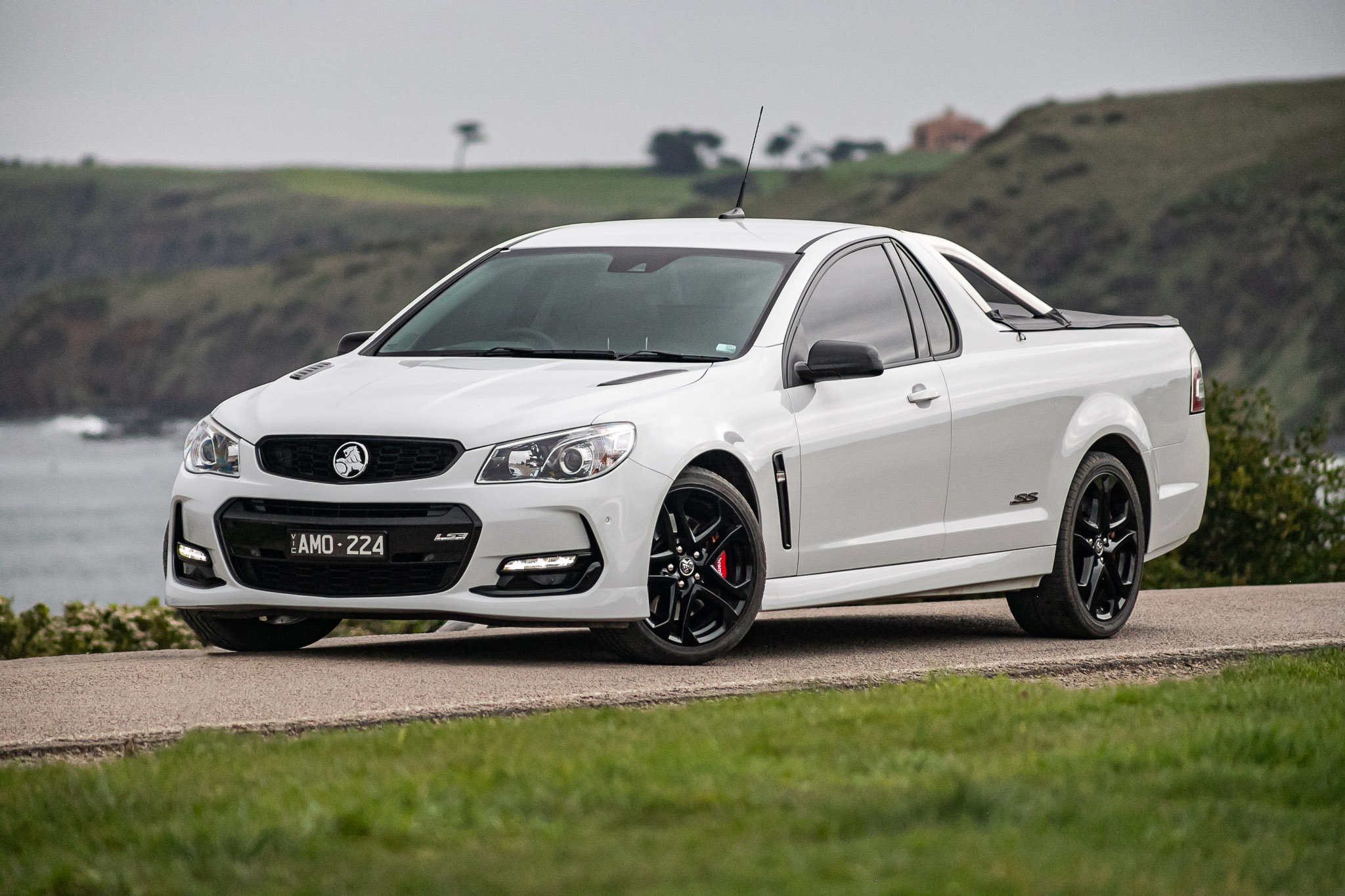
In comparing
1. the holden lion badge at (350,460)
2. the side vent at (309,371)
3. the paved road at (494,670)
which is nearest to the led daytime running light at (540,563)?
the paved road at (494,670)

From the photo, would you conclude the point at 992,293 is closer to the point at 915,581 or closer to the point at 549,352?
the point at 915,581

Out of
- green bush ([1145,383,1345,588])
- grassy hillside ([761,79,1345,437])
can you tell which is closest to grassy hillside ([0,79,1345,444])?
grassy hillside ([761,79,1345,437])

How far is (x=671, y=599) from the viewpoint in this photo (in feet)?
26.2

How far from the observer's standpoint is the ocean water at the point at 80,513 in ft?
231

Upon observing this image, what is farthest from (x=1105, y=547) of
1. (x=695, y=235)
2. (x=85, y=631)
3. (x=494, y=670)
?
(x=85, y=631)

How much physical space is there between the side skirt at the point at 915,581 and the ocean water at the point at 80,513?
386 inches

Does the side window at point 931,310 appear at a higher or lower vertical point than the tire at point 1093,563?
higher

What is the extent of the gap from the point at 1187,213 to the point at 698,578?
125 meters

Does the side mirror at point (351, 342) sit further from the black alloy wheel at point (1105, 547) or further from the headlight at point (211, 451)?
the black alloy wheel at point (1105, 547)

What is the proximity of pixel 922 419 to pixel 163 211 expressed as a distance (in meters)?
190

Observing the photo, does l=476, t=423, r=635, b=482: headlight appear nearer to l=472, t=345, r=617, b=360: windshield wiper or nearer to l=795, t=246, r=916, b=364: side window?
l=472, t=345, r=617, b=360: windshield wiper

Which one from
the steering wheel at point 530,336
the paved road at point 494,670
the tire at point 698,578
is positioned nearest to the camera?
the paved road at point 494,670

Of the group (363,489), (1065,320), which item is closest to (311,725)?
(363,489)

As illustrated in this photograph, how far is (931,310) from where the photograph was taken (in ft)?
31.2
